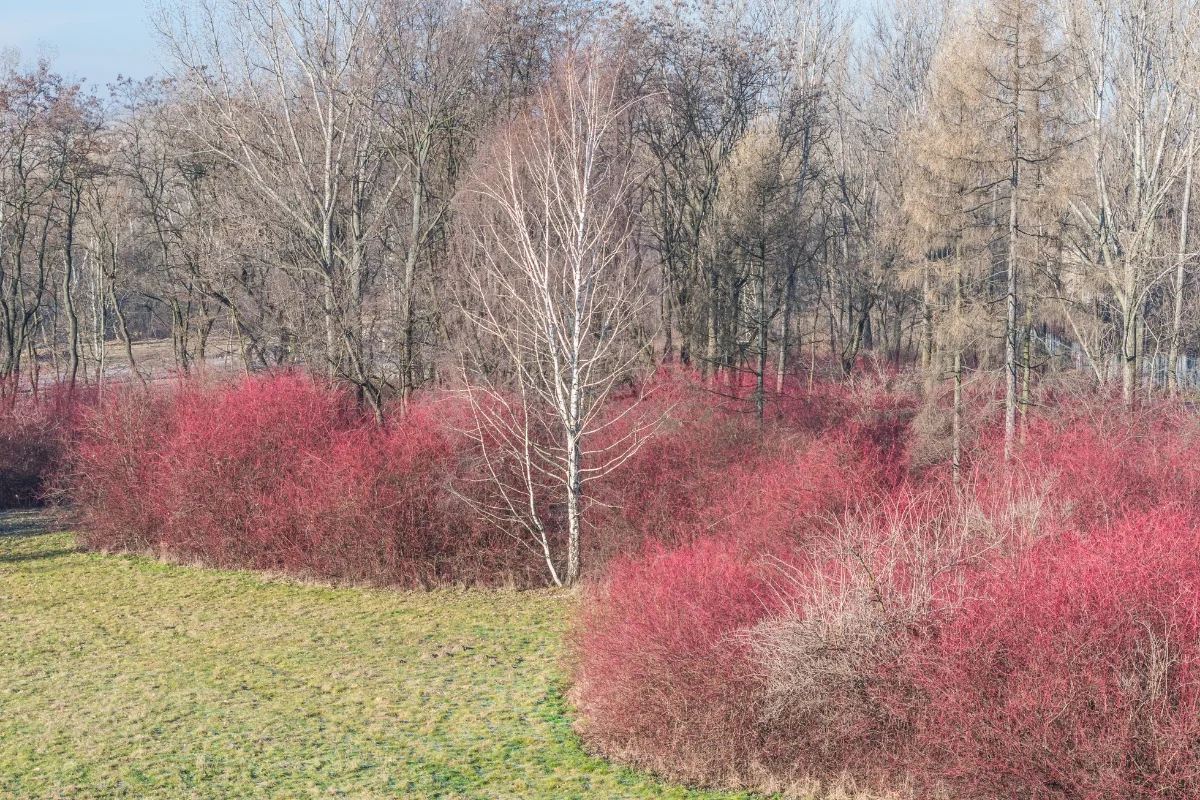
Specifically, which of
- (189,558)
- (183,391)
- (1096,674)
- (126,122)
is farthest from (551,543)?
(126,122)

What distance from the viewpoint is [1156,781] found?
7.86 metres

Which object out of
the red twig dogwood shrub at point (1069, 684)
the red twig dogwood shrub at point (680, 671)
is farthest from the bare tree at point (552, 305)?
the red twig dogwood shrub at point (1069, 684)

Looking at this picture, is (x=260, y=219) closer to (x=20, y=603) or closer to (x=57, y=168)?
(x=57, y=168)

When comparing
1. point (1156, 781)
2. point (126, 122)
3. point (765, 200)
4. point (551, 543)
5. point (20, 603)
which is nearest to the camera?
point (1156, 781)

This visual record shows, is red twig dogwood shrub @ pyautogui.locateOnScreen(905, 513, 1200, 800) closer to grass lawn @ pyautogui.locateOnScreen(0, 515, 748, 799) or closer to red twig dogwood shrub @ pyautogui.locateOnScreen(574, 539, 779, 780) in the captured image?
red twig dogwood shrub @ pyautogui.locateOnScreen(574, 539, 779, 780)

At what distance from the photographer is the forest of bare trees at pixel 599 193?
19.3 m

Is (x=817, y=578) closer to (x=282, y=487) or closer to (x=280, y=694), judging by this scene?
(x=280, y=694)

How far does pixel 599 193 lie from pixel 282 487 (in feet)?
24.6

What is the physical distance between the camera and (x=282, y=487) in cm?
1847

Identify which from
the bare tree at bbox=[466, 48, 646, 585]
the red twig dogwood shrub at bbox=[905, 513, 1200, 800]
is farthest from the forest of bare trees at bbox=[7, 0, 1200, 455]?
the red twig dogwood shrub at bbox=[905, 513, 1200, 800]

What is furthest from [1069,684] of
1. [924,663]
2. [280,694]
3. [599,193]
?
[599,193]

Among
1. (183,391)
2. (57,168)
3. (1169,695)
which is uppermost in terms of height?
(57,168)

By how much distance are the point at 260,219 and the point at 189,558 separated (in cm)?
981

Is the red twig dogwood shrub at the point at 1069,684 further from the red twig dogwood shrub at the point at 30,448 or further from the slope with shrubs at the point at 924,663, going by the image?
the red twig dogwood shrub at the point at 30,448
